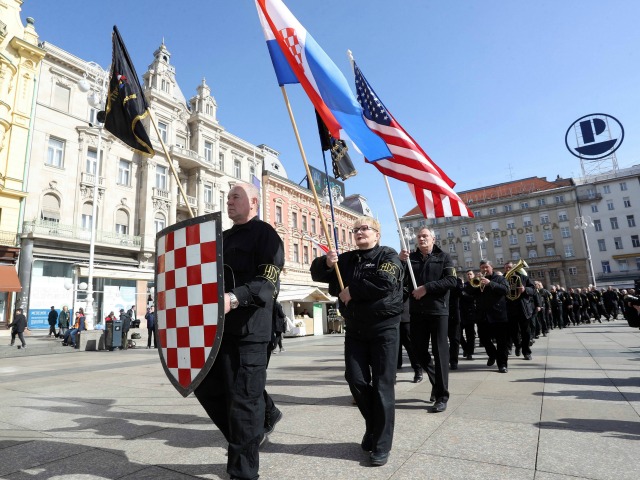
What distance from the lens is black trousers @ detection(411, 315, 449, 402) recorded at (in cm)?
395

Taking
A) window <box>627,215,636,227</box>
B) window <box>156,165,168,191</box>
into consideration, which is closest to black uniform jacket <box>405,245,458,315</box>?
window <box>156,165,168,191</box>

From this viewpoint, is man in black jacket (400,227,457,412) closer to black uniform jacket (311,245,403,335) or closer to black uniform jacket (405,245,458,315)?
black uniform jacket (405,245,458,315)

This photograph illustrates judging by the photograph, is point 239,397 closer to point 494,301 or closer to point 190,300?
point 190,300

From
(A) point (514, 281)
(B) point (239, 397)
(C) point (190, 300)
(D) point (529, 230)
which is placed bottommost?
(B) point (239, 397)

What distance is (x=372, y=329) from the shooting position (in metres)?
2.92

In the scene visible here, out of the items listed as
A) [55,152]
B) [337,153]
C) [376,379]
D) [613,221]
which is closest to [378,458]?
[376,379]

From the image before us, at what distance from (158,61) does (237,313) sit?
113ft

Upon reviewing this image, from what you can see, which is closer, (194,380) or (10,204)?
(194,380)

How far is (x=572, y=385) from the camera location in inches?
194

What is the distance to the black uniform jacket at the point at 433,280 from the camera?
4163 mm

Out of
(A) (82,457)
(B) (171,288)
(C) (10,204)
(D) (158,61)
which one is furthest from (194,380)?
(D) (158,61)

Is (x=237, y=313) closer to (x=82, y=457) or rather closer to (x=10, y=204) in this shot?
(x=82, y=457)

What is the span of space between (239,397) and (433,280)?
2.86 m

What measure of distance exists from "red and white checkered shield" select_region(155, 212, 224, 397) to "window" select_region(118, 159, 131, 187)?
90.5ft
